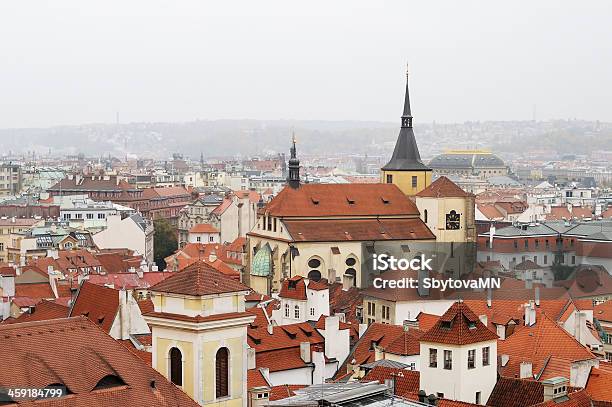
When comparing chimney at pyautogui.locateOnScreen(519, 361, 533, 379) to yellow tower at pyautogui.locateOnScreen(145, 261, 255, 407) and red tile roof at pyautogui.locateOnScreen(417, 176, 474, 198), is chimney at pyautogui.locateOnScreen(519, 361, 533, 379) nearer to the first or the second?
yellow tower at pyautogui.locateOnScreen(145, 261, 255, 407)

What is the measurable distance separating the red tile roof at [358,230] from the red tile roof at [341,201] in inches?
23.4

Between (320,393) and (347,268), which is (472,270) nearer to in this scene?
(347,268)

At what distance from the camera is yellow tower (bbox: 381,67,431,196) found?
9800 cm

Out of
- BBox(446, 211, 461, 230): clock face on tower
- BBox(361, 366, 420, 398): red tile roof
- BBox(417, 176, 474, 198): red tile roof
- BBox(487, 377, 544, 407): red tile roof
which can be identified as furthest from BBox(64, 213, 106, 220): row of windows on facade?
BBox(487, 377, 544, 407): red tile roof

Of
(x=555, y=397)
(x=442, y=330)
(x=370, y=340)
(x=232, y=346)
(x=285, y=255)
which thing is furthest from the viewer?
(x=285, y=255)

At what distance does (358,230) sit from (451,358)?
49.4m

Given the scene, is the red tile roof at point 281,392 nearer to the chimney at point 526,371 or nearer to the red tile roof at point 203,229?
the chimney at point 526,371

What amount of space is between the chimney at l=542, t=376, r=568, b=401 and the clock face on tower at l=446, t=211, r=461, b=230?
52260mm

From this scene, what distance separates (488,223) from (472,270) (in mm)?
24465

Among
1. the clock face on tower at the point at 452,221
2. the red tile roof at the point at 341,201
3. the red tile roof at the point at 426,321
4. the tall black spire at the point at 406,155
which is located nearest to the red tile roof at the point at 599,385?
the red tile roof at the point at 426,321

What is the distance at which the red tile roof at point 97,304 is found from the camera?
51431 millimetres

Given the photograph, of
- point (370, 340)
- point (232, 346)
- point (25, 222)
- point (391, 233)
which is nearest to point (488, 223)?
point (391, 233)

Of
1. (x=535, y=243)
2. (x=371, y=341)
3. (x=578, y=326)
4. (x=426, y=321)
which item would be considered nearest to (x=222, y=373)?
(x=371, y=341)

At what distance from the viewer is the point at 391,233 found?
90875 millimetres
